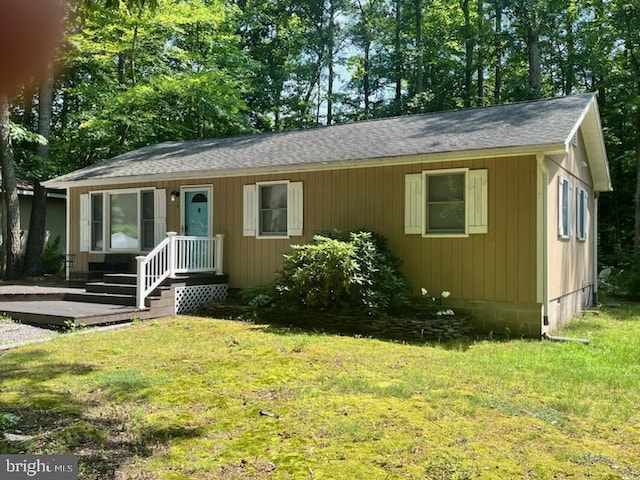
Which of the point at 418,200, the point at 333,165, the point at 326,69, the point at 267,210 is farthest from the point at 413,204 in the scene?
the point at 326,69

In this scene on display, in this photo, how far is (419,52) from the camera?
24109 mm

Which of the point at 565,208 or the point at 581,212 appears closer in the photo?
the point at 565,208

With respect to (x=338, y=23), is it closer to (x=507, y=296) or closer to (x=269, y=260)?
(x=269, y=260)

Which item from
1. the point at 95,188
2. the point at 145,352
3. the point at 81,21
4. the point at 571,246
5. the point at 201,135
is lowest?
the point at 145,352

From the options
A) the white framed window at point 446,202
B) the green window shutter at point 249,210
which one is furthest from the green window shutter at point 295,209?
the white framed window at point 446,202

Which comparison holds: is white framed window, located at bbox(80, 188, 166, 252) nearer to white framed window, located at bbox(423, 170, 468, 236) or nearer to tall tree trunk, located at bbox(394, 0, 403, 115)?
white framed window, located at bbox(423, 170, 468, 236)

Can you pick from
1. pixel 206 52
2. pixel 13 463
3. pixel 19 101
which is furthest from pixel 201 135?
pixel 13 463

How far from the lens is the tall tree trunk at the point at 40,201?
1652 centimetres

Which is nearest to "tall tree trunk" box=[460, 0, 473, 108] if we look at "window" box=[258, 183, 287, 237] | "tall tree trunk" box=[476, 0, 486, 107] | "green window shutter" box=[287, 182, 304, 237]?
"tall tree trunk" box=[476, 0, 486, 107]

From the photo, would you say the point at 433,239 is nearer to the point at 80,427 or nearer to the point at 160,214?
the point at 160,214

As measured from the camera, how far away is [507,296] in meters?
8.19

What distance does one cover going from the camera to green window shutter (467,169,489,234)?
836cm

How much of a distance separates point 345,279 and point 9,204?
1172cm

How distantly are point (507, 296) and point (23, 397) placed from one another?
6625 mm
